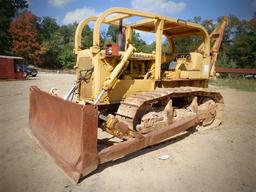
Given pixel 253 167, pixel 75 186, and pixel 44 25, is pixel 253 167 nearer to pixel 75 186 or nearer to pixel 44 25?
pixel 75 186

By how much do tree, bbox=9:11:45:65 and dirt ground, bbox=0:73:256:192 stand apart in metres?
41.3

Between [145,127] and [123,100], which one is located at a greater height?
[123,100]

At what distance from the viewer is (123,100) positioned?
5.33m

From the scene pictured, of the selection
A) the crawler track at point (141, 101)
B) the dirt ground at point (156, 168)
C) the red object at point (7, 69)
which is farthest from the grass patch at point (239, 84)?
the red object at point (7, 69)

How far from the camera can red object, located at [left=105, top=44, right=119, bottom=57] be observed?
15.8 feet

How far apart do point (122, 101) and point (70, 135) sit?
66.1 inches

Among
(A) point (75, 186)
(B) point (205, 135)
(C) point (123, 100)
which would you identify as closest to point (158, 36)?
(C) point (123, 100)

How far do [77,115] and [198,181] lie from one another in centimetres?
206

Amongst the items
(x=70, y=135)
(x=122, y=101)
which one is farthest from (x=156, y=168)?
(x=122, y=101)

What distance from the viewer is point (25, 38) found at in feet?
142

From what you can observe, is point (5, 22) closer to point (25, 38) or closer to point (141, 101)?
point (25, 38)

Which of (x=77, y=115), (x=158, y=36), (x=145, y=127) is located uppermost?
(x=158, y=36)

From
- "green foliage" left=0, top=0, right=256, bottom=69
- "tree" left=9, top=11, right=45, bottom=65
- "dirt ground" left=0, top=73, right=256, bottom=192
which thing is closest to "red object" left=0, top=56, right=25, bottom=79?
"green foliage" left=0, top=0, right=256, bottom=69

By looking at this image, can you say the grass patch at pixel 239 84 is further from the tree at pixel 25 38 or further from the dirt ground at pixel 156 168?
the tree at pixel 25 38
